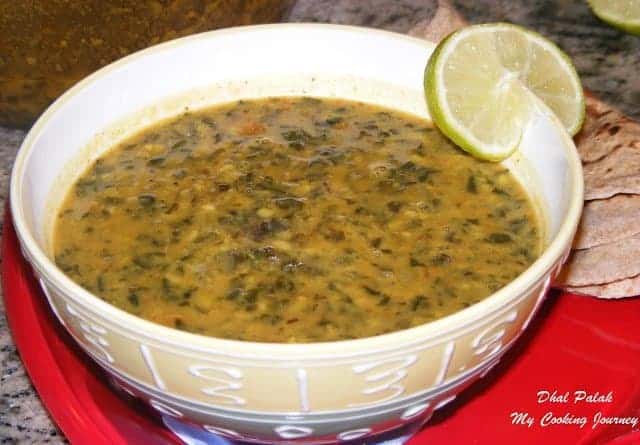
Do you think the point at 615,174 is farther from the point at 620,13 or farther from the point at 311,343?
the point at 620,13

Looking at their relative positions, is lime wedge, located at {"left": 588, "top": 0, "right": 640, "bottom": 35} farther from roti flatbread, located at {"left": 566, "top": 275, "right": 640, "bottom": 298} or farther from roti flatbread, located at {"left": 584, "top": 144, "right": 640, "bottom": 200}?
roti flatbread, located at {"left": 566, "top": 275, "right": 640, "bottom": 298}

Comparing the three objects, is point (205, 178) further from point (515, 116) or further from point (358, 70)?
point (515, 116)

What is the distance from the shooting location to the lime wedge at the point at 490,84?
6.05ft

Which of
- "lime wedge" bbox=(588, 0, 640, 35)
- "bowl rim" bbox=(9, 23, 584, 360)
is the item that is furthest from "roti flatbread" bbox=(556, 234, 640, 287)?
"lime wedge" bbox=(588, 0, 640, 35)

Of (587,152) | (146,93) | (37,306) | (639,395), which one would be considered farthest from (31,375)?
(587,152)

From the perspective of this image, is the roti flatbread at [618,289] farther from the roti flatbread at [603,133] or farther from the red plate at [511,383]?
the roti flatbread at [603,133]

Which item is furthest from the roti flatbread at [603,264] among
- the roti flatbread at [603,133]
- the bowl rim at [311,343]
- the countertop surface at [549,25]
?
the countertop surface at [549,25]

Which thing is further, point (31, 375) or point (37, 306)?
point (37, 306)

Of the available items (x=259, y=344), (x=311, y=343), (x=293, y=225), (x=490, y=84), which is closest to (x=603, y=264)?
(x=490, y=84)

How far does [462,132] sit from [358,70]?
14.7 inches

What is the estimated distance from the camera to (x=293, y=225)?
1.70 meters

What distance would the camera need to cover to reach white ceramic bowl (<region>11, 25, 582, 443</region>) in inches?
49.3

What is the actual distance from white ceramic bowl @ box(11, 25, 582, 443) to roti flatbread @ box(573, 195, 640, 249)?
0.20 meters

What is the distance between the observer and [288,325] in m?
1.47
